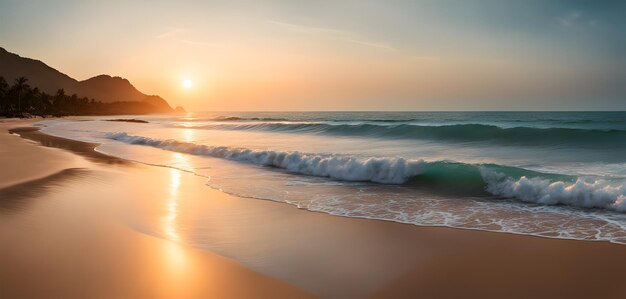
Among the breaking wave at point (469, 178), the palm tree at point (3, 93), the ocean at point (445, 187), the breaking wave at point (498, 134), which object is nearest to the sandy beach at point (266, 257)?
the ocean at point (445, 187)

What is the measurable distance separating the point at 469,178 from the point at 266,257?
7.39 meters

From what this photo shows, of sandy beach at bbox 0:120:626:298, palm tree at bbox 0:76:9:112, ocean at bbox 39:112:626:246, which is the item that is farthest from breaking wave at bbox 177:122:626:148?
palm tree at bbox 0:76:9:112

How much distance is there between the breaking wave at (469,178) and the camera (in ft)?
26.2

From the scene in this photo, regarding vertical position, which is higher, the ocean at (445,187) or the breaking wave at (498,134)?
the breaking wave at (498,134)

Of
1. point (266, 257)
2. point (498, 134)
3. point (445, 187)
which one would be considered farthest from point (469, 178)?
point (498, 134)

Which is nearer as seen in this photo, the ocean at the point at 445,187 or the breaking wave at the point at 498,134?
the ocean at the point at 445,187

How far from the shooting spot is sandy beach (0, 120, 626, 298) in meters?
3.94

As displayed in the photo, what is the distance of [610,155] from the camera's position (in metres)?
16.6

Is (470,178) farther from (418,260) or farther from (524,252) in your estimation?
(418,260)

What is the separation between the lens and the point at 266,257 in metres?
4.88

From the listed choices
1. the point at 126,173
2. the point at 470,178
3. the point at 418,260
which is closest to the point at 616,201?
the point at 470,178

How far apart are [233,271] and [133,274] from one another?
105cm

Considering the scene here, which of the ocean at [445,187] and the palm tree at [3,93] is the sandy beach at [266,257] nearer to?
the ocean at [445,187]

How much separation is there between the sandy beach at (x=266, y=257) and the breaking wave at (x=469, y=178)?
2.85 m
